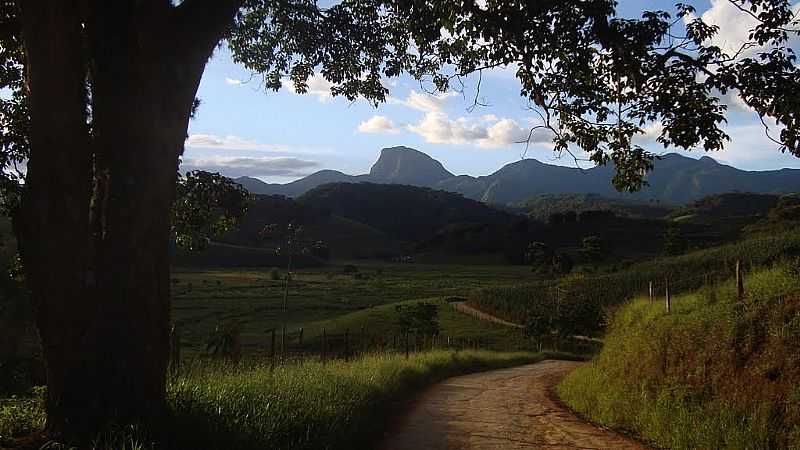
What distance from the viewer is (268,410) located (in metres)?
7.15

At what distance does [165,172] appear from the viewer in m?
5.67

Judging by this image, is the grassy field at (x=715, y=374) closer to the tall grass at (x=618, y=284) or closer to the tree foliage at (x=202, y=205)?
the tree foliage at (x=202, y=205)

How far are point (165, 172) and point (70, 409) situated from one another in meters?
2.14

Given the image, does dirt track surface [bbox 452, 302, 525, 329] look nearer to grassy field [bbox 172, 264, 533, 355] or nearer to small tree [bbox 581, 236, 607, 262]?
grassy field [bbox 172, 264, 533, 355]

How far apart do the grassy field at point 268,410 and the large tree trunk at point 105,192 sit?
1.73 feet

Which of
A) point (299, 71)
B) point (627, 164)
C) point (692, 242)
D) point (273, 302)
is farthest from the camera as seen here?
point (692, 242)

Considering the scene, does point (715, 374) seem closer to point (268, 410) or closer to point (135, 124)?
point (268, 410)

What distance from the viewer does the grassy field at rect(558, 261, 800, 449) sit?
7613mm

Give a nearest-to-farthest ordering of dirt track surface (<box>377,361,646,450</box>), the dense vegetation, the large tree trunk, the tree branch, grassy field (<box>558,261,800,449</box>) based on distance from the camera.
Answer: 1. the large tree trunk
2. the tree branch
3. grassy field (<box>558,261,800,449</box>)
4. dirt track surface (<box>377,361,646,450</box>)
5. the dense vegetation

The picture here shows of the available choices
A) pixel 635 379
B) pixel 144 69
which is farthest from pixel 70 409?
pixel 635 379

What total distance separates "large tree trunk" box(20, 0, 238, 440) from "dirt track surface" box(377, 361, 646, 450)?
4.63m

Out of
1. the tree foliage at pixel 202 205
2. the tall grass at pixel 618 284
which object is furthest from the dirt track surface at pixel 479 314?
the tree foliage at pixel 202 205

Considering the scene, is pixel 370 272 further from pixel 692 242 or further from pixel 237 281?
pixel 692 242

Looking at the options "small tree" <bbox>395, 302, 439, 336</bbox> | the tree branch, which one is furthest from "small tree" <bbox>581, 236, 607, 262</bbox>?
the tree branch
